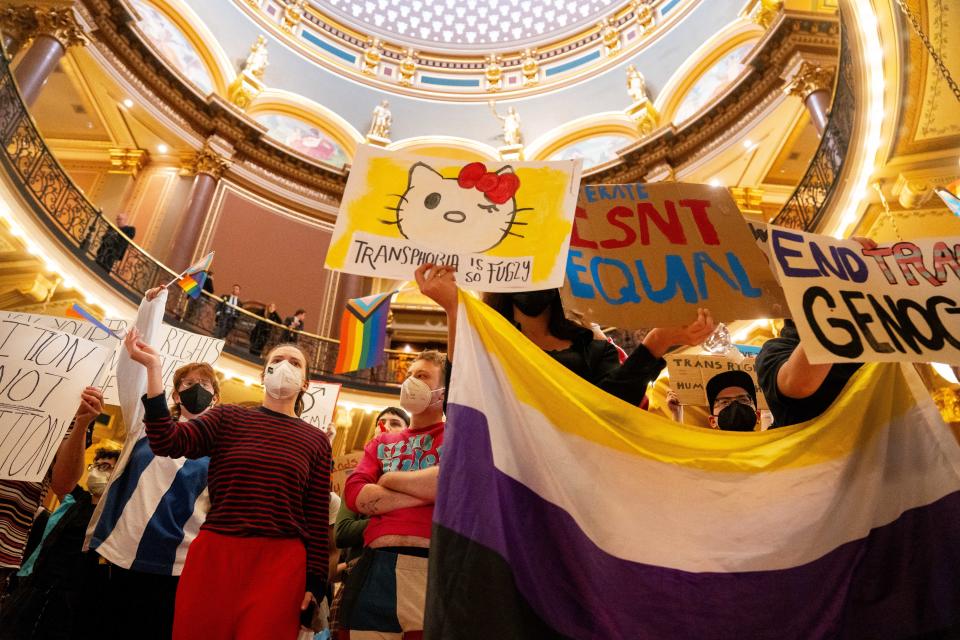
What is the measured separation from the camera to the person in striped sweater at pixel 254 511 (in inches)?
80.7

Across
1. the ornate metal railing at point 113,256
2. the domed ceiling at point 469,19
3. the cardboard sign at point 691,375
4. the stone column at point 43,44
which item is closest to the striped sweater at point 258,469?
the cardboard sign at point 691,375

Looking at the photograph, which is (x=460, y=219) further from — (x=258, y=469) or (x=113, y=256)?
(x=113, y=256)

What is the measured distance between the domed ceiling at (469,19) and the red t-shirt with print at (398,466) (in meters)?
20.5

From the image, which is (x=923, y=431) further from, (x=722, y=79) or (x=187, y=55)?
(x=187, y=55)

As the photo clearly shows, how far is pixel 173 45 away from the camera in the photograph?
47.2 ft

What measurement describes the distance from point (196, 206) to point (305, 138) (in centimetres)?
474

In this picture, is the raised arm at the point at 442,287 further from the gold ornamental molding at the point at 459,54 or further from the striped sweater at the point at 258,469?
the gold ornamental molding at the point at 459,54

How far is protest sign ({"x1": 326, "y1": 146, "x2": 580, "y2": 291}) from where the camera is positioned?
2176mm

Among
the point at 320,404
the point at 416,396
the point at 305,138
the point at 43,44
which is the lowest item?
the point at 416,396

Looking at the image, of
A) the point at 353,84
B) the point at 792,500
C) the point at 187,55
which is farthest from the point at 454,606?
the point at 353,84

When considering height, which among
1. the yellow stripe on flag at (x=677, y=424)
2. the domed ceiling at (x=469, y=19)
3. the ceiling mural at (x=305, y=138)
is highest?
the domed ceiling at (x=469, y=19)

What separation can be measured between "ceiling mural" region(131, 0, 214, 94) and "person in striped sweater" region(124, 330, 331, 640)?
45.5ft

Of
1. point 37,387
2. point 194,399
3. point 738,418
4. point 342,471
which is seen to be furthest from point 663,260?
point 37,387

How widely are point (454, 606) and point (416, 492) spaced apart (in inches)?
26.5
